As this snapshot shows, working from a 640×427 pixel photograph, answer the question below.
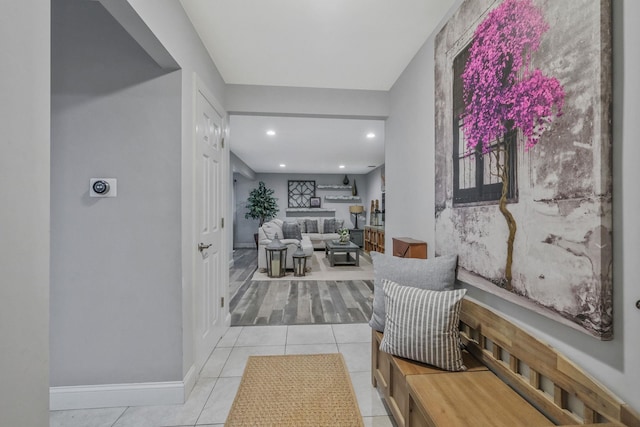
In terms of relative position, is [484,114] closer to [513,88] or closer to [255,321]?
[513,88]

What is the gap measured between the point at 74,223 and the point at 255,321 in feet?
6.26

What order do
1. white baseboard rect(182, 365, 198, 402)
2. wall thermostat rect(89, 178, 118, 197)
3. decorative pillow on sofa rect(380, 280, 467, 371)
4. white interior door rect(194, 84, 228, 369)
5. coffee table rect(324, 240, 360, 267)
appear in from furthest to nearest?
coffee table rect(324, 240, 360, 267) → white interior door rect(194, 84, 228, 369) → white baseboard rect(182, 365, 198, 402) → wall thermostat rect(89, 178, 118, 197) → decorative pillow on sofa rect(380, 280, 467, 371)

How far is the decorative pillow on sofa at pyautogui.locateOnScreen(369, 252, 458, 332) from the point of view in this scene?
1.59 metres

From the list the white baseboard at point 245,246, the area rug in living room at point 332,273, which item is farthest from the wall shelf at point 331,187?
the area rug in living room at point 332,273

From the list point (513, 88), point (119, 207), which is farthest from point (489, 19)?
point (119, 207)

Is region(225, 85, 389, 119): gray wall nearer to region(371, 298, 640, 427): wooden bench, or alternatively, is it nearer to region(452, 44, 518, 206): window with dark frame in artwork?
region(452, 44, 518, 206): window with dark frame in artwork

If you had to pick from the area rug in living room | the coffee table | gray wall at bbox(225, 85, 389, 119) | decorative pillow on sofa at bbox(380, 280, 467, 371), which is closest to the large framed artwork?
decorative pillow on sofa at bbox(380, 280, 467, 371)

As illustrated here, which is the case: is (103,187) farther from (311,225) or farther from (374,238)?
(311,225)

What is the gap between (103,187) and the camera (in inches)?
66.6

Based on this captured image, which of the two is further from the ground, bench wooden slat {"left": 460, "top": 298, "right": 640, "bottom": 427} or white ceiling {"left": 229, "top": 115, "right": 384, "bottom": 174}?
white ceiling {"left": 229, "top": 115, "right": 384, "bottom": 174}

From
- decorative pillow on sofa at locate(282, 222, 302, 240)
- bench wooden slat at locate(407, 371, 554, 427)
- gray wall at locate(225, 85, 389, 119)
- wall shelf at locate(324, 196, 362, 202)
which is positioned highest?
gray wall at locate(225, 85, 389, 119)

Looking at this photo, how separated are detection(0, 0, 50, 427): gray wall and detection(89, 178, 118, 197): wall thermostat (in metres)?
0.95

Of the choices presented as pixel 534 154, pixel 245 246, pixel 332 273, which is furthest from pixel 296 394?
pixel 245 246

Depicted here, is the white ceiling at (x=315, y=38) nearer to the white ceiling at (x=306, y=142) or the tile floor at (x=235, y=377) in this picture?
the white ceiling at (x=306, y=142)
